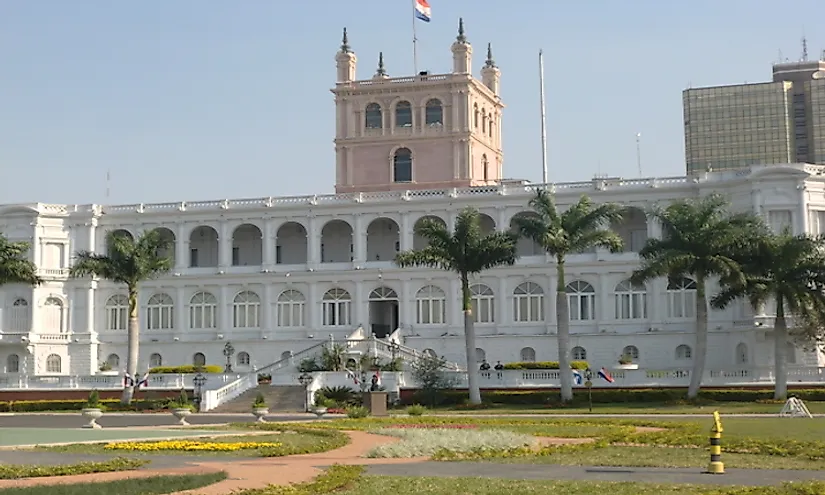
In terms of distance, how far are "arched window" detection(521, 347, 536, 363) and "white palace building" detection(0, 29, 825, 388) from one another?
0.19 meters

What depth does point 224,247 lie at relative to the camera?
92188mm

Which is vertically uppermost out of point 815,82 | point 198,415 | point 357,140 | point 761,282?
point 815,82

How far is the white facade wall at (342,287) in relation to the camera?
8244 centimetres

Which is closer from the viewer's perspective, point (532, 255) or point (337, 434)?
point (337, 434)

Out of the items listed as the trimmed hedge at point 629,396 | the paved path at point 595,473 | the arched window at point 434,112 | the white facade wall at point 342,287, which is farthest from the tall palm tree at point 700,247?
the arched window at point 434,112

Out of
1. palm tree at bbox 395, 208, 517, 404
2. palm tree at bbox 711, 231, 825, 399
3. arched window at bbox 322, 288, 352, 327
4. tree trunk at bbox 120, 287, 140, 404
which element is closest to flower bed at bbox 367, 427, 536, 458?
palm tree at bbox 711, 231, 825, 399

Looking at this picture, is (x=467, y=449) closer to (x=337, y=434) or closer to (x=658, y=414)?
(x=337, y=434)

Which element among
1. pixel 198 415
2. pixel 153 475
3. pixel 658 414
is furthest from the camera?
pixel 198 415

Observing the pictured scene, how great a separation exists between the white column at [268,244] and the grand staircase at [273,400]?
Answer: 19784 mm

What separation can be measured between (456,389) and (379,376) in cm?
418

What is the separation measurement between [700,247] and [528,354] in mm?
23861

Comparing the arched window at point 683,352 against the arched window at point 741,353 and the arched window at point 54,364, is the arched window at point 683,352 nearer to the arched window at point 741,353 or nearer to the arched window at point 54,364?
the arched window at point 741,353

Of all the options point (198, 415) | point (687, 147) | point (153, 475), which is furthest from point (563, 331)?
point (687, 147)

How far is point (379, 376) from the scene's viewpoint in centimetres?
6712
